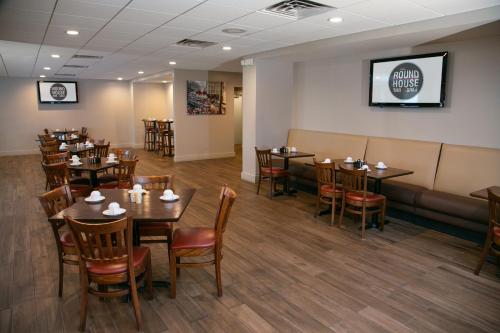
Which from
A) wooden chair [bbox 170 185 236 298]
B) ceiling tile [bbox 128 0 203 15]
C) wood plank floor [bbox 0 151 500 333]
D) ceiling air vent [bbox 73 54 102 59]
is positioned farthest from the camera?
ceiling air vent [bbox 73 54 102 59]

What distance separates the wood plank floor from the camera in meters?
2.81

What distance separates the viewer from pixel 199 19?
13.8 ft

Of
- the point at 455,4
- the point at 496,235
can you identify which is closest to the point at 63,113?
the point at 455,4

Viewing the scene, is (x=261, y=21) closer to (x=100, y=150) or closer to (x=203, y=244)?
(x=203, y=244)

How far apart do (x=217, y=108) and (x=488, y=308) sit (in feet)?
29.4

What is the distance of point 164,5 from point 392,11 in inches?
94.4

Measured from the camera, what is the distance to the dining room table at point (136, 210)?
2.81 meters

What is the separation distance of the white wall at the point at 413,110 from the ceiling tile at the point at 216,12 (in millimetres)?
3062

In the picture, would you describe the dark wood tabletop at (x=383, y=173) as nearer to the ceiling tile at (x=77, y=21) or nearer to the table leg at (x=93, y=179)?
the table leg at (x=93, y=179)

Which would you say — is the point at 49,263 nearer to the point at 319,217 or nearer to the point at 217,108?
the point at 319,217

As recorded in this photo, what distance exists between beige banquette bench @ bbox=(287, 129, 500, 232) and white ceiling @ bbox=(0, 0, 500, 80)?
1.92 metres

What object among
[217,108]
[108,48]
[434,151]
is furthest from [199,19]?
[217,108]

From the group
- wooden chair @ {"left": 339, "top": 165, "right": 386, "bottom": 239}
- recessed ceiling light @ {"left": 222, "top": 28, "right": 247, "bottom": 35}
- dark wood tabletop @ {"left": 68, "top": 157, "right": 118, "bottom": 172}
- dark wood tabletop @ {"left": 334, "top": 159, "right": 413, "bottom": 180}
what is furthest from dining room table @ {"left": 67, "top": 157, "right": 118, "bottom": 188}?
dark wood tabletop @ {"left": 334, "top": 159, "right": 413, "bottom": 180}

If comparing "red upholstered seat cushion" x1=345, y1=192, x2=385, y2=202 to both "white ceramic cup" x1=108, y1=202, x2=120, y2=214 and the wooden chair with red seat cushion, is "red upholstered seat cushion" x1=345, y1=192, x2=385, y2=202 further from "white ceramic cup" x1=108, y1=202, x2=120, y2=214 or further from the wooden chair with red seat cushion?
the wooden chair with red seat cushion
